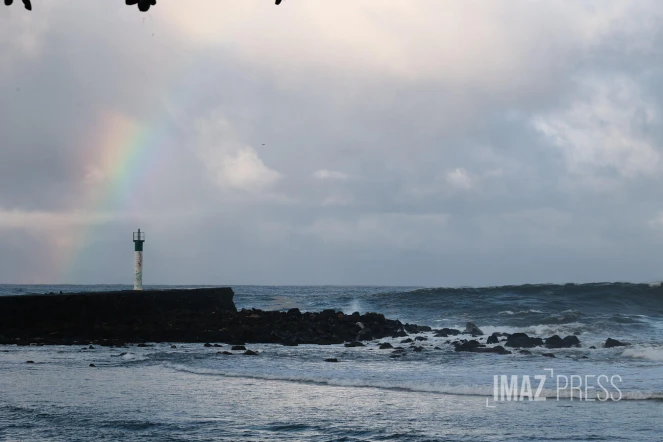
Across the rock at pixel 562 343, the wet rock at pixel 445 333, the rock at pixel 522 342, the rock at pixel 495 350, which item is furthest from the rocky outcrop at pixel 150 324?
the rock at pixel 562 343

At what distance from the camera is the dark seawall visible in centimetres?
2375

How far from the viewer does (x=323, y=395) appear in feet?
41.5

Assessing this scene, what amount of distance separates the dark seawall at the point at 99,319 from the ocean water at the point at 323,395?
6.93ft

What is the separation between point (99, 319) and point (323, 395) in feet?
51.1

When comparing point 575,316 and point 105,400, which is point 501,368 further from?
point 575,316

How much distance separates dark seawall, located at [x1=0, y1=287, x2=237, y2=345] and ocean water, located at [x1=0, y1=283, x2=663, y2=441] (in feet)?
6.93

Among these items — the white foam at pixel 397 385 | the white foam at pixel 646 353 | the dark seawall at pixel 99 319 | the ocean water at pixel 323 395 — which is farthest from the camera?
the dark seawall at pixel 99 319

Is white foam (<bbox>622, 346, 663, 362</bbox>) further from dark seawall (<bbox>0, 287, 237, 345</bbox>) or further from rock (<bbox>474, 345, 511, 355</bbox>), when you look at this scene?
dark seawall (<bbox>0, 287, 237, 345</bbox>)

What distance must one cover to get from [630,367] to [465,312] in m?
21.3

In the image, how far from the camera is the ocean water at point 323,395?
9.63 m

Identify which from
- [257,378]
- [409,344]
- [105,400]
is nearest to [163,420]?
[105,400]

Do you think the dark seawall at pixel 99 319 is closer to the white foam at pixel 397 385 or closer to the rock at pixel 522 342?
the white foam at pixel 397 385

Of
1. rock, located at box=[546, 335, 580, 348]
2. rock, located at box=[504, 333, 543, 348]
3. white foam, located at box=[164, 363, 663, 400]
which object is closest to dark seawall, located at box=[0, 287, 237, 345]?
white foam, located at box=[164, 363, 663, 400]

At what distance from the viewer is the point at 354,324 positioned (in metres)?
26.5
